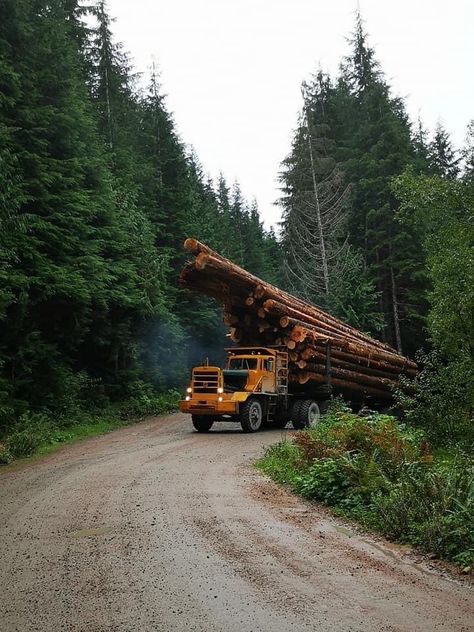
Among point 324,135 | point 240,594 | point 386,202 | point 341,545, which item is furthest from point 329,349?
point 324,135

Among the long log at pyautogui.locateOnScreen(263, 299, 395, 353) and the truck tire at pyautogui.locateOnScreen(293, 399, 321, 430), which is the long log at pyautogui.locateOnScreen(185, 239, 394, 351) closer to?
the long log at pyautogui.locateOnScreen(263, 299, 395, 353)

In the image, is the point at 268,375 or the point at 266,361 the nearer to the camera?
the point at 268,375

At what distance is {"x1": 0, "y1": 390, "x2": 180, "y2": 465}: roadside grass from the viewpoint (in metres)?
12.5

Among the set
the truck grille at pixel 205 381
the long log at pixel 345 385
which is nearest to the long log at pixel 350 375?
the long log at pixel 345 385

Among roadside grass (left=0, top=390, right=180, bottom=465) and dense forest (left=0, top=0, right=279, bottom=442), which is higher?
dense forest (left=0, top=0, right=279, bottom=442)

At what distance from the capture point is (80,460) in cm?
1141

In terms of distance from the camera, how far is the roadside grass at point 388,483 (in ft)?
17.4

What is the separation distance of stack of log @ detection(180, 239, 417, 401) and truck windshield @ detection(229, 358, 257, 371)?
153 cm

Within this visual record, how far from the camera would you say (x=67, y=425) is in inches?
639

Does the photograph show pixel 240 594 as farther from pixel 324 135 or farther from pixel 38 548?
pixel 324 135

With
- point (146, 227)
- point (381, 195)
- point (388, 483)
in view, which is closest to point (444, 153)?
point (381, 195)

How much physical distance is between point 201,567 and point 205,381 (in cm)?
1112

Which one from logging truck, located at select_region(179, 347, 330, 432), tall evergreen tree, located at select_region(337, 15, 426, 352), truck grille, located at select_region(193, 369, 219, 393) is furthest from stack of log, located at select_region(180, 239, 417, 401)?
tall evergreen tree, located at select_region(337, 15, 426, 352)

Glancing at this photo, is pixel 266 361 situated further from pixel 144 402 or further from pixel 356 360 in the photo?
pixel 144 402
